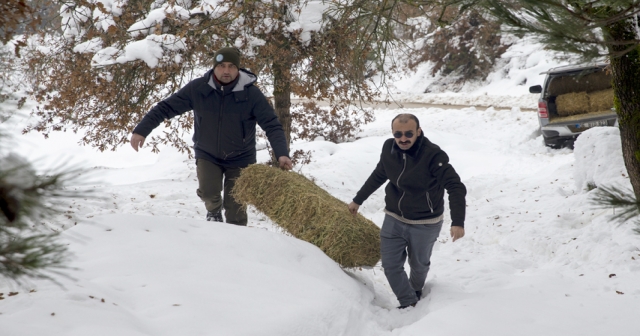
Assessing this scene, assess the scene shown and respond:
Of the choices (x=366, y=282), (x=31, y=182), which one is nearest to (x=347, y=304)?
(x=366, y=282)

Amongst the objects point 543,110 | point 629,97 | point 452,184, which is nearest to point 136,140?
point 452,184

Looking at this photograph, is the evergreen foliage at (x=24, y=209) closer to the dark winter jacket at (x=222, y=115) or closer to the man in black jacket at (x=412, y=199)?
the man in black jacket at (x=412, y=199)

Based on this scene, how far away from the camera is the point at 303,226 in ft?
15.4

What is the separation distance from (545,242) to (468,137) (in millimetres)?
9791

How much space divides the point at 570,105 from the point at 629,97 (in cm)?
707

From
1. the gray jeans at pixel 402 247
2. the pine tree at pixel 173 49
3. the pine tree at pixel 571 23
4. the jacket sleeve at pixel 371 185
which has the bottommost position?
the gray jeans at pixel 402 247

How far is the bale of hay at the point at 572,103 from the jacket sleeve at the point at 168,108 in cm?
926

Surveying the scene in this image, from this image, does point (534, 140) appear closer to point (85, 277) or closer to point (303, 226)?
point (303, 226)

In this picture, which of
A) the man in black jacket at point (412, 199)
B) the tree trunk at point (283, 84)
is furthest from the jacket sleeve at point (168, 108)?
the tree trunk at point (283, 84)

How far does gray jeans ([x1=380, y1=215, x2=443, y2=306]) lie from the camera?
4.29 metres

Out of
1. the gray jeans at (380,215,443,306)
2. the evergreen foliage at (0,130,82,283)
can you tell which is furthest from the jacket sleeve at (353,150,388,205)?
the evergreen foliage at (0,130,82,283)

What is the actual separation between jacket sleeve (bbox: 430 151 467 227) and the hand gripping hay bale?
760 mm

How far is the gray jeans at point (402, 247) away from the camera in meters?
4.29

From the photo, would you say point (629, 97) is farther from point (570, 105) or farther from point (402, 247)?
point (570, 105)
